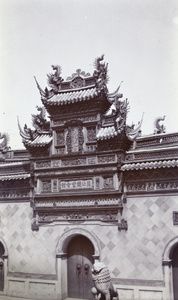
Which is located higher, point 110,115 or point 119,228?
point 110,115

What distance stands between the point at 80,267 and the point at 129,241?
2584mm

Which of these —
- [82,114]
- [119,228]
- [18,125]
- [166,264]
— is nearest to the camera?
[166,264]

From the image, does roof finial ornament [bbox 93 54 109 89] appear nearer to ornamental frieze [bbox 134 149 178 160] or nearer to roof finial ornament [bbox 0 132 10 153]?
ornamental frieze [bbox 134 149 178 160]

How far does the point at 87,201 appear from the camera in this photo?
13.4m

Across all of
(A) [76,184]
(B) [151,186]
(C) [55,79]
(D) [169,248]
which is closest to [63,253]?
(A) [76,184]

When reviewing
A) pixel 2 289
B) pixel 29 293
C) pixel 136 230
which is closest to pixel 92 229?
pixel 136 230

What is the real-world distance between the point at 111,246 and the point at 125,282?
1405 millimetres

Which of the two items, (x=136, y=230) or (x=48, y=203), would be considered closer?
(x=136, y=230)

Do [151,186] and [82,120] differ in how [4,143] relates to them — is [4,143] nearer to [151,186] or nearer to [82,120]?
[82,120]

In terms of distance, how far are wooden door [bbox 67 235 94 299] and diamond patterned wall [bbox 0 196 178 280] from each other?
718 mm

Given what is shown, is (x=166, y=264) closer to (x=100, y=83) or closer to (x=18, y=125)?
(x=100, y=83)

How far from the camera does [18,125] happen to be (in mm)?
14922

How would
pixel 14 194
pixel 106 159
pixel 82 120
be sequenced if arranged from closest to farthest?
1. pixel 106 159
2. pixel 82 120
3. pixel 14 194

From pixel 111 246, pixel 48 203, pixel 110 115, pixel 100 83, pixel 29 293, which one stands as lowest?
pixel 29 293
